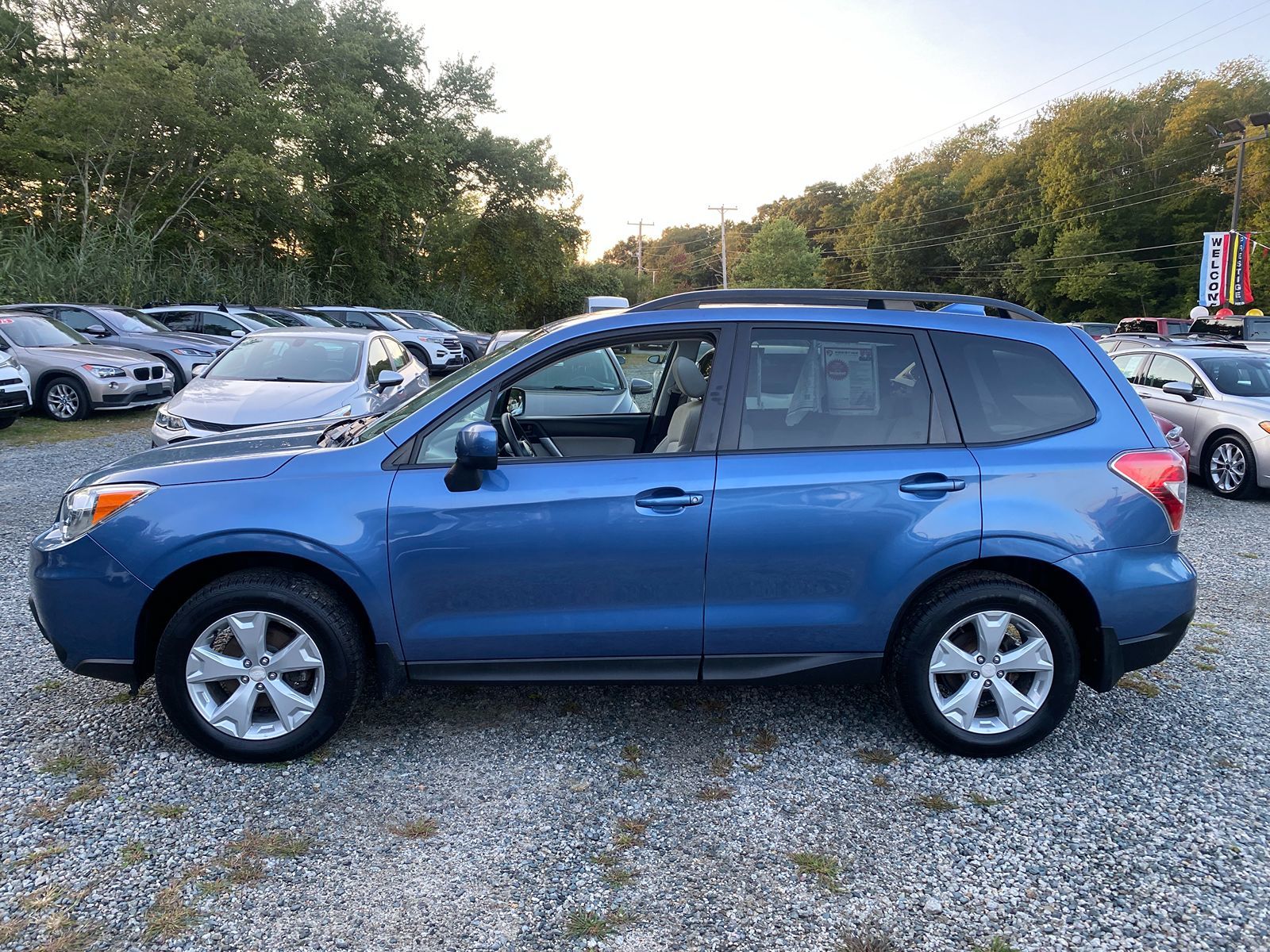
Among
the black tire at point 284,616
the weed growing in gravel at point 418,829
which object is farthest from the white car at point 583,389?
the weed growing in gravel at point 418,829

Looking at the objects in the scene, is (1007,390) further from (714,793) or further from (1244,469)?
(1244,469)

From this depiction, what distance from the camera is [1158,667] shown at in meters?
4.57

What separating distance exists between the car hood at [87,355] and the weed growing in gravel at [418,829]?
12.9m

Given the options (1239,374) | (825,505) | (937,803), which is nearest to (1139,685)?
(937,803)

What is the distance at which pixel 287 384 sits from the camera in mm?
8633

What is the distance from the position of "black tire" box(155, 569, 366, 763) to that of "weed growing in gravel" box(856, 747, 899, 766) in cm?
201

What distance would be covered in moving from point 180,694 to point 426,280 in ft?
130

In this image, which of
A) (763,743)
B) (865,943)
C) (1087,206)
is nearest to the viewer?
(865,943)

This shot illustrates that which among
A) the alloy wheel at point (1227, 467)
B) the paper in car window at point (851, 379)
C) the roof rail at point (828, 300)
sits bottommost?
the alloy wheel at point (1227, 467)

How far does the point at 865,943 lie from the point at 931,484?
1.65 metres

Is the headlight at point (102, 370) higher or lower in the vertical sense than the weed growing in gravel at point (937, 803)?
higher

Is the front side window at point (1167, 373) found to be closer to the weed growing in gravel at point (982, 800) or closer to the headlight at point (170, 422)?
the weed growing in gravel at point (982, 800)

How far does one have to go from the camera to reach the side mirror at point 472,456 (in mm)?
3164

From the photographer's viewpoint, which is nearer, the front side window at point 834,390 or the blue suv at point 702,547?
the blue suv at point 702,547
